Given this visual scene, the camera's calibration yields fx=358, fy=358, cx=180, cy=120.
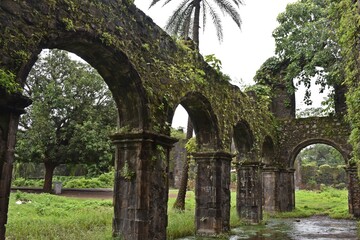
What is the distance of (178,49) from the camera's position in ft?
27.8

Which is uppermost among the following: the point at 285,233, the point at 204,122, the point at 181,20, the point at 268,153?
the point at 181,20

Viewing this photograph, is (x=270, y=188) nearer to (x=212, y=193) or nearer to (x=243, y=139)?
(x=243, y=139)

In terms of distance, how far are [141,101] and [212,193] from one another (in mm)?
3939

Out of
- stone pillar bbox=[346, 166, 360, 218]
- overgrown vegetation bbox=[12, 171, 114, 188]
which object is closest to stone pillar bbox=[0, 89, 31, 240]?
stone pillar bbox=[346, 166, 360, 218]

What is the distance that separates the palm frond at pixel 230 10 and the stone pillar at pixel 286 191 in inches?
303

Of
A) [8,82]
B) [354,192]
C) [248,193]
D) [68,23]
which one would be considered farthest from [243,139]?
[8,82]

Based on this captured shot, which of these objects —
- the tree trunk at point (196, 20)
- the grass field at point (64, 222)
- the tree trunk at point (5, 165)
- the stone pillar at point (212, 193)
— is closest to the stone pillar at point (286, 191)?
the grass field at point (64, 222)

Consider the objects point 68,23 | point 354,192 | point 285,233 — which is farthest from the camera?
point 354,192

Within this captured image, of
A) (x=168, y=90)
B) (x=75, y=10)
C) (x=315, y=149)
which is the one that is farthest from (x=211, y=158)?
(x=315, y=149)

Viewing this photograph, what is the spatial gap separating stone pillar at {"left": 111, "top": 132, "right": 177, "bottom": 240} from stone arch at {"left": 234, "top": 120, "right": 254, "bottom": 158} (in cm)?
593

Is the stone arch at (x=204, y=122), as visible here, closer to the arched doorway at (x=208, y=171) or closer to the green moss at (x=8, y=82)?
the arched doorway at (x=208, y=171)

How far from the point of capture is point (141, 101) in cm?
691

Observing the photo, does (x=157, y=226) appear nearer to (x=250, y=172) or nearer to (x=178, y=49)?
(x=178, y=49)

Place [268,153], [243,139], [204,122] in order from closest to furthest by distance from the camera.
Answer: [204,122] → [243,139] → [268,153]
